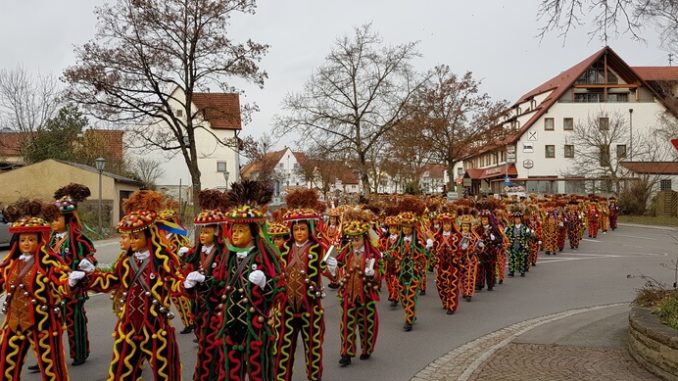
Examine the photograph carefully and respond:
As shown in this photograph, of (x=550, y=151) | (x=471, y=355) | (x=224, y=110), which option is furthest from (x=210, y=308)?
(x=550, y=151)

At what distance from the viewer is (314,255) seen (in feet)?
22.7

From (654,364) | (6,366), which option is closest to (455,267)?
(654,364)

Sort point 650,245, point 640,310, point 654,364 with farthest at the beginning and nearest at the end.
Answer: point 650,245 → point 640,310 → point 654,364

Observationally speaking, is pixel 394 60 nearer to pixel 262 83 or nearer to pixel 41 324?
pixel 262 83

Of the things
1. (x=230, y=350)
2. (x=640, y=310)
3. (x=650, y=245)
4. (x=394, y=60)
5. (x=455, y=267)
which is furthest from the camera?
(x=394, y=60)

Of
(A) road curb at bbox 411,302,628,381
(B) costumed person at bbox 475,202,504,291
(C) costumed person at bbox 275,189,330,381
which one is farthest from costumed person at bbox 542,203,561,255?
(C) costumed person at bbox 275,189,330,381

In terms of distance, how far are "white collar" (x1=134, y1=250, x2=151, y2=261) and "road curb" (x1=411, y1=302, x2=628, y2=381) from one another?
3344 mm

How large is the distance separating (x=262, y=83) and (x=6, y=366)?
14718 millimetres

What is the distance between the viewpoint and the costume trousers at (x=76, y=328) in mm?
7637

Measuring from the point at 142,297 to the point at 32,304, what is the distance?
1102mm

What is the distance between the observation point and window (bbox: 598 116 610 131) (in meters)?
47.6

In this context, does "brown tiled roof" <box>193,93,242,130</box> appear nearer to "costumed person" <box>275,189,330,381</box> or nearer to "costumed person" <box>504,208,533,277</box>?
"costumed person" <box>504,208,533,277</box>

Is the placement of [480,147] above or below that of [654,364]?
above

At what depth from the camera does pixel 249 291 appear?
5.50 metres
